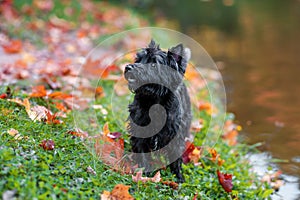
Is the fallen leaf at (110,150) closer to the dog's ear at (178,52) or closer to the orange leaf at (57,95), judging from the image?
the orange leaf at (57,95)

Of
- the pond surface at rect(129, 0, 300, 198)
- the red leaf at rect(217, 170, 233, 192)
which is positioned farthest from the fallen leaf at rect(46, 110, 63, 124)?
the pond surface at rect(129, 0, 300, 198)

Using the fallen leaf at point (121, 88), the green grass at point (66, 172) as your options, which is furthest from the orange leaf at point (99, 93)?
the green grass at point (66, 172)

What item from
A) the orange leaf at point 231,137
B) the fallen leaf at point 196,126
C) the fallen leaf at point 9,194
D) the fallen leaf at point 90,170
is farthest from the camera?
the orange leaf at point 231,137

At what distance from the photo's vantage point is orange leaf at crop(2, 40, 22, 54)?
326 inches

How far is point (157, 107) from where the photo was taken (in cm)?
442

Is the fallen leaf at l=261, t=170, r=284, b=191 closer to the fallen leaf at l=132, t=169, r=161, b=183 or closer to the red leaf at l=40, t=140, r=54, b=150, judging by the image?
the fallen leaf at l=132, t=169, r=161, b=183

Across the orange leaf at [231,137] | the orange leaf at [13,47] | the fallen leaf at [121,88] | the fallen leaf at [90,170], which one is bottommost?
the fallen leaf at [90,170]

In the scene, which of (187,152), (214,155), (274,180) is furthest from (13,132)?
(274,180)

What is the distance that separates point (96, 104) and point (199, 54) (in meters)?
6.01

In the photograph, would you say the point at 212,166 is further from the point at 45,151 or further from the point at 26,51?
the point at 26,51

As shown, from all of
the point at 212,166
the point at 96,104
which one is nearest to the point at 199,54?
the point at 96,104

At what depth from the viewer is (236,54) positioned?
38.5ft

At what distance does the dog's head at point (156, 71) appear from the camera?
13.3ft

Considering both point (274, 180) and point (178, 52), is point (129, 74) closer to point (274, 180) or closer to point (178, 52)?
point (178, 52)
